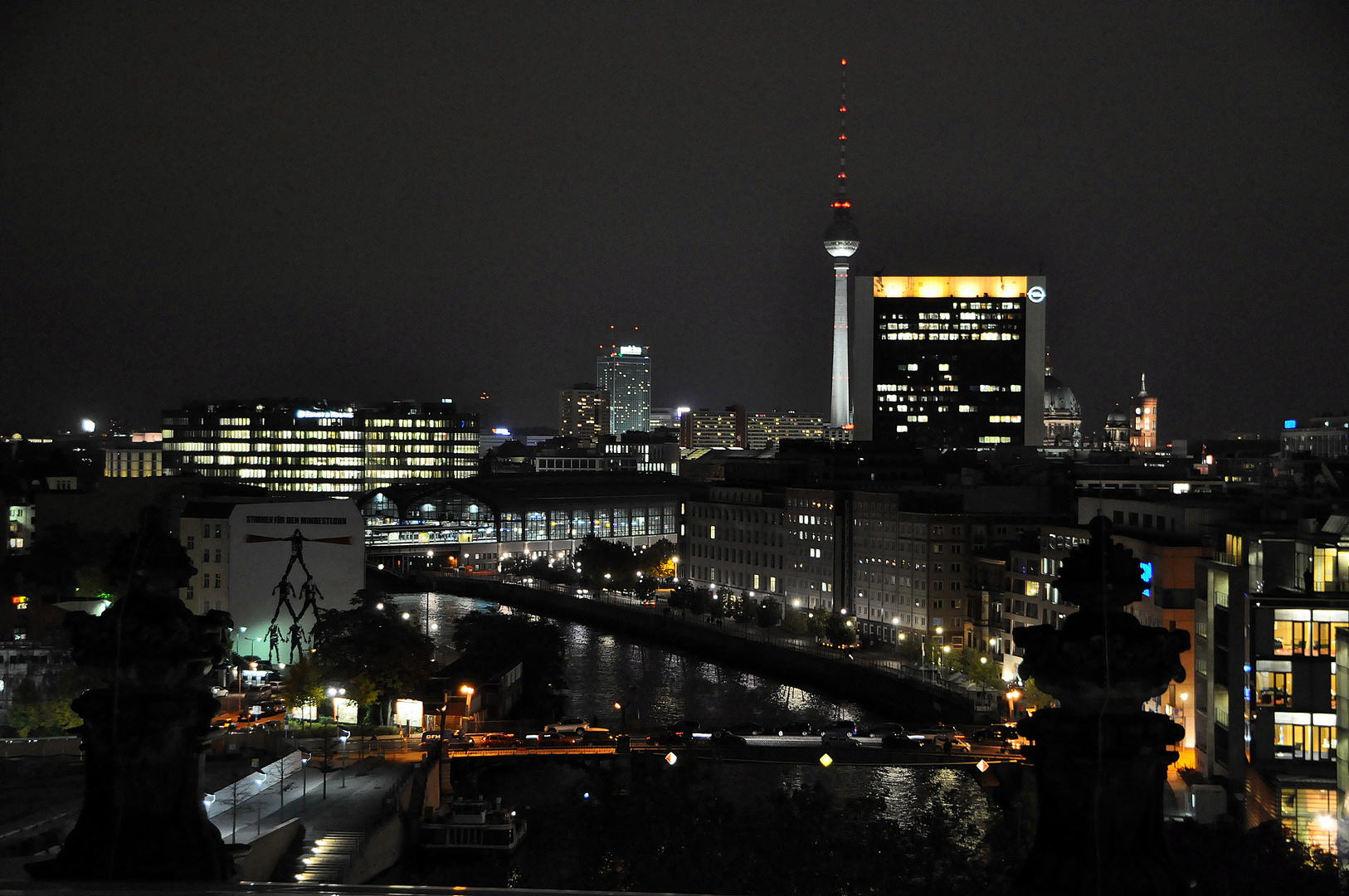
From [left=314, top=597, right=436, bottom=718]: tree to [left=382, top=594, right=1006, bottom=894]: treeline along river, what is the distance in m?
1.94

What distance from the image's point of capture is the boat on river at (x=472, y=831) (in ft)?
37.9

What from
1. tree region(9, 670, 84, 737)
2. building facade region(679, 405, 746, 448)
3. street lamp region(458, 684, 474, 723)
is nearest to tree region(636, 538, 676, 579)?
street lamp region(458, 684, 474, 723)

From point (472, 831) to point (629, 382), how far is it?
131749 millimetres

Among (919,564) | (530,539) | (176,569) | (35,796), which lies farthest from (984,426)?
(176,569)

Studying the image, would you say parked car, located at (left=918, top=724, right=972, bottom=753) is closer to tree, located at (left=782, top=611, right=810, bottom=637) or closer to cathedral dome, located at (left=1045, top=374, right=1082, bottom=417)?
tree, located at (left=782, top=611, right=810, bottom=637)

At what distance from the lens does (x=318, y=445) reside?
55.3 m

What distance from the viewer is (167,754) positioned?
2.04 metres

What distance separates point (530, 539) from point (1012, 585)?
21.7 m

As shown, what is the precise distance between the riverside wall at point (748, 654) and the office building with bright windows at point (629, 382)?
103 meters

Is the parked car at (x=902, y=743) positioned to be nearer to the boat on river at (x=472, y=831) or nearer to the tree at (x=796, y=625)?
the boat on river at (x=472, y=831)

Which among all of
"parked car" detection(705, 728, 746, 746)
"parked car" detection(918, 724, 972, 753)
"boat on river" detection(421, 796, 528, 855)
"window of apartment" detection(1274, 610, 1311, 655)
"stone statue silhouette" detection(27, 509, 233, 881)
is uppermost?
"stone statue silhouette" detection(27, 509, 233, 881)

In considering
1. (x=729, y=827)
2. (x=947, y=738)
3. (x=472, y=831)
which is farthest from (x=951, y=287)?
(x=729, y=827)

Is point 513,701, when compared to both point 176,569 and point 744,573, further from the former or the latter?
point 176,569

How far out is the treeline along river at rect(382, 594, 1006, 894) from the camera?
29.7 ft
